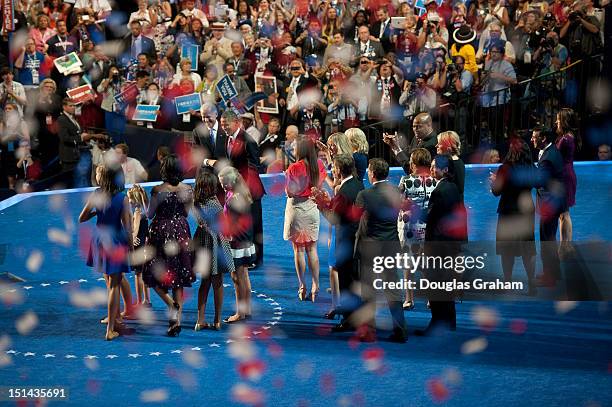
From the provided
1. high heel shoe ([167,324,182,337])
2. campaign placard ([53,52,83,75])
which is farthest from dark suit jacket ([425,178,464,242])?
campaign placard ([53,52,83,75])

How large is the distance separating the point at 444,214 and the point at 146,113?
10.1 meters

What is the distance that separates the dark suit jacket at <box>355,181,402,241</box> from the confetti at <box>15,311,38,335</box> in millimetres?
3238

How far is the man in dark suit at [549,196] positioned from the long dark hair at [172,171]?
12.5 ft

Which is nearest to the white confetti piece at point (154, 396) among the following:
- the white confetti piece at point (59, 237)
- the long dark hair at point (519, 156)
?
the long dark hair at point (519, 156)

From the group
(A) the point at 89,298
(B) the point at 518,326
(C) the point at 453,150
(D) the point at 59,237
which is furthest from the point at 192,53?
(B) the point at 518,326

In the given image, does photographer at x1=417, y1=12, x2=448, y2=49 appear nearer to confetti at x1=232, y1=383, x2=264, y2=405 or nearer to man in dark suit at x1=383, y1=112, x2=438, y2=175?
man in dark suit at x1=383, y1=112, x2=438, y2=175

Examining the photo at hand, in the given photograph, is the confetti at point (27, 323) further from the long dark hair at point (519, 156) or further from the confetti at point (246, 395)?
the long dark hair at point (519, 156)

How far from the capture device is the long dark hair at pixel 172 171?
9.44 m

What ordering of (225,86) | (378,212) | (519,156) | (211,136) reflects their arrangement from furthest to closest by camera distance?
(225,86), (211,136), (519,156), (378,212)

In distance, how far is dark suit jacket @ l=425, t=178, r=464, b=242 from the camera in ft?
29.9

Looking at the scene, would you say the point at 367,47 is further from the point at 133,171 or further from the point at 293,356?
the point at 293,356

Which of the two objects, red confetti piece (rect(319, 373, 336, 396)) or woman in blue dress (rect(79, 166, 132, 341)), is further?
woman in blue dress (rect(79, 166, 132, 341))

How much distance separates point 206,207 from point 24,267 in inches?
152

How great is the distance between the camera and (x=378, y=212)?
8.90 m
